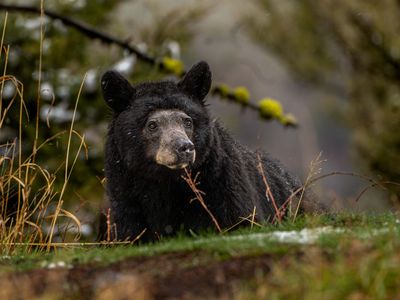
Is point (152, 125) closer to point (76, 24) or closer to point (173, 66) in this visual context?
point (76, 24)

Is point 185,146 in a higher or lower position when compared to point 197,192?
higher

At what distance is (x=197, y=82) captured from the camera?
8641mm

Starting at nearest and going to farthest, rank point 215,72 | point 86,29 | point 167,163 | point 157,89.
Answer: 1. point 167,163
2. point 157,89
3. point 86,29
4. point 215,72

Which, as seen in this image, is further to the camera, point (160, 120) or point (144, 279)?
point (160, 120)

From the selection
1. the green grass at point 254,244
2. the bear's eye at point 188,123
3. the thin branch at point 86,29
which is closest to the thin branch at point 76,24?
the thin branch at point 86,29

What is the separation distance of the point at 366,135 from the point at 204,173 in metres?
12.7

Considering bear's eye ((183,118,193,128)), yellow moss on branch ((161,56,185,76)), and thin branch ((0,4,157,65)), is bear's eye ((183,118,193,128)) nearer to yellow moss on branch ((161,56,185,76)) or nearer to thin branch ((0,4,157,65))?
thin branch ((0,4,157,65))

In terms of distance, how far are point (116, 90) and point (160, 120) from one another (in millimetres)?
604

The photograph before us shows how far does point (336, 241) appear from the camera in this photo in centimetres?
580

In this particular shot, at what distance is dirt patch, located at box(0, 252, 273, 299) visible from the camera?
5051 mm

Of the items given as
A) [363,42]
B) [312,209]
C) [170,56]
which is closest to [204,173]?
[312,209]

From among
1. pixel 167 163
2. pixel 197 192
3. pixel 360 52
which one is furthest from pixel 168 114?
pixel 360 52

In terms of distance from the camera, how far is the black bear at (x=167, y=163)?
26.7ft

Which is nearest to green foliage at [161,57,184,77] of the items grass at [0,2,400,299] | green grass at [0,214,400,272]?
grass at [0,2,400,299]
